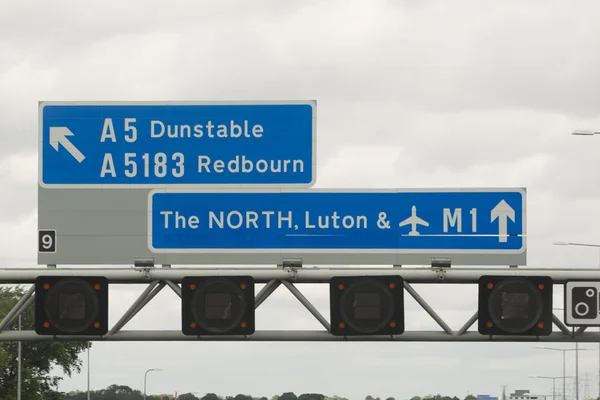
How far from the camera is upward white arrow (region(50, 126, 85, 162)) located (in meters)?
20.5

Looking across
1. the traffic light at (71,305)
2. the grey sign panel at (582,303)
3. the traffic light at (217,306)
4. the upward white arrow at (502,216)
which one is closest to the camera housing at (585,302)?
the grey sign panel at (582,303)

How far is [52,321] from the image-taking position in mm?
19875

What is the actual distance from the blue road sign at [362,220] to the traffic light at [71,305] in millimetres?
1774

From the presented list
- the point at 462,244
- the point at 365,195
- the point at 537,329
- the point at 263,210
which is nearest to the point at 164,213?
the point at 263,210

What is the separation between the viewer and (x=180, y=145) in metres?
20.3

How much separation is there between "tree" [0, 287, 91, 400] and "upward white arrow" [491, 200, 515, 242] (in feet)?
266

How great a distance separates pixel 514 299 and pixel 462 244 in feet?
3.57

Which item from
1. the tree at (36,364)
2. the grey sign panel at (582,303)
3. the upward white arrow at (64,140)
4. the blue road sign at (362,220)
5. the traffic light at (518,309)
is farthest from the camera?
the tree at (36,364)

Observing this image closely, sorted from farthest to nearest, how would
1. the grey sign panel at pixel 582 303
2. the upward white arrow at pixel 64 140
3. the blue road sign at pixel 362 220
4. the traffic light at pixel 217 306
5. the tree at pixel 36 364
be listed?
the tree at pixel 36 364 → the grey sign panel at pixel 582 303 → the upward white arrow at pixel 64 140 → the blue road sign at pixel 362 220 → the traffic light at pixel 217 306

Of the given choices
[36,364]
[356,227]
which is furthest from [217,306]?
[36,364]

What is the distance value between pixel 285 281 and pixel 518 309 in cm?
337

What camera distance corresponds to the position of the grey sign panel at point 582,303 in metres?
20.6

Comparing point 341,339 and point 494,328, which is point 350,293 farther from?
point 494,328

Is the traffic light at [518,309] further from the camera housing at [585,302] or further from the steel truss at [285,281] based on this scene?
the camera housing at [585,302]
